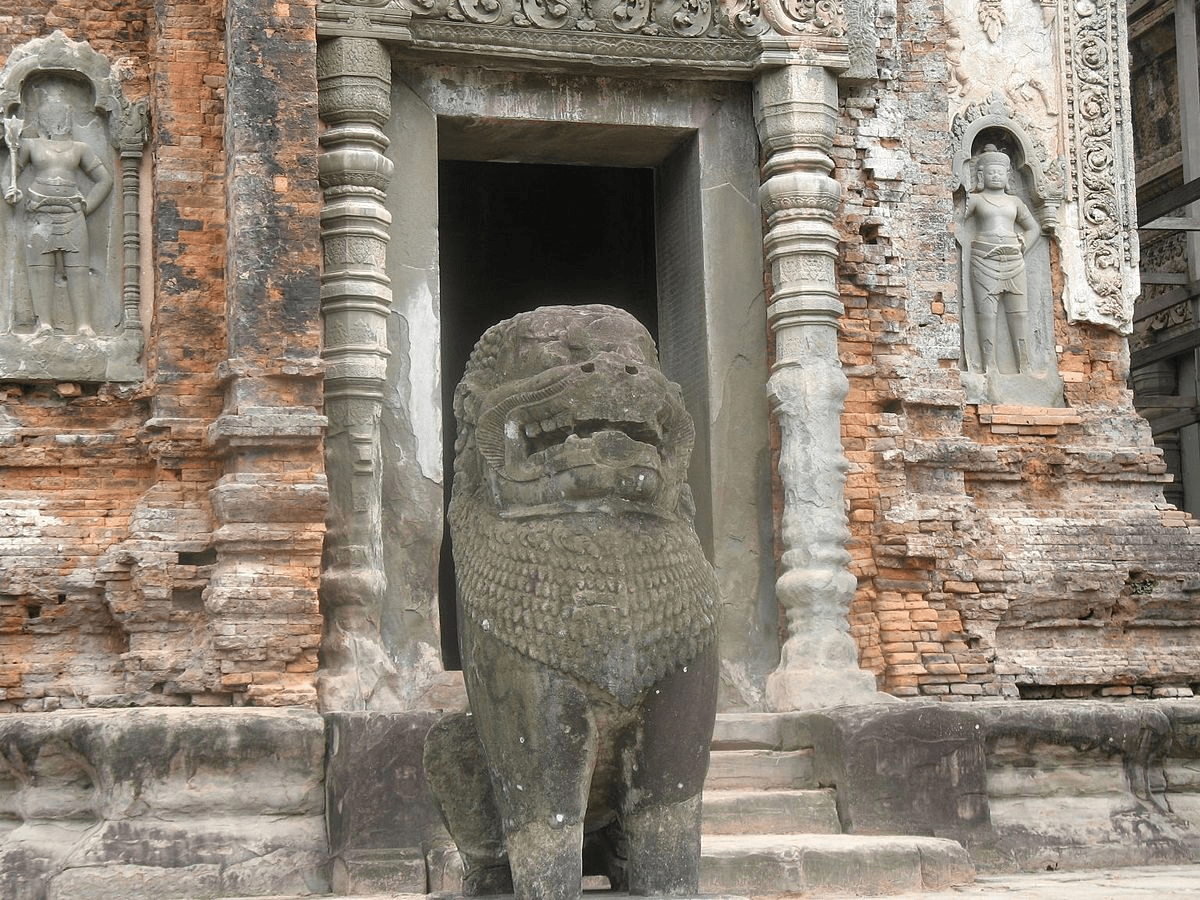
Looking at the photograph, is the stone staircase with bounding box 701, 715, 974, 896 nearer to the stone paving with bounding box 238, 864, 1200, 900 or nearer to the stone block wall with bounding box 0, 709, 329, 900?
the stone paving with bounding box 238, 864, 1200, 900

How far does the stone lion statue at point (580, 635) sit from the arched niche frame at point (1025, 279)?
5.14m

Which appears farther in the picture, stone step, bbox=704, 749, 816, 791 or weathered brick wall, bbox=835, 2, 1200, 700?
weathered brick wall, bbox=835, 2, 1200, 700

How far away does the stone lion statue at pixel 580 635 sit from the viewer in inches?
189

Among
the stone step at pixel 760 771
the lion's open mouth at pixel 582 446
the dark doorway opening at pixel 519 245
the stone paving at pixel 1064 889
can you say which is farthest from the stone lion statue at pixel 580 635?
the dark doorway opening at pixel 519 245

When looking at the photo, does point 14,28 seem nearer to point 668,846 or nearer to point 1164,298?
point 668,846

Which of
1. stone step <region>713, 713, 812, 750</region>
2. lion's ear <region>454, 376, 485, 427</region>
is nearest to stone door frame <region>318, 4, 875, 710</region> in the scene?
stone step <region>713, 713, 812, 750</region>

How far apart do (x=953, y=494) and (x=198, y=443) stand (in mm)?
3895

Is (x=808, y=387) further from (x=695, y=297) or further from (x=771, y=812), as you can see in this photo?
(x=771, y=812)

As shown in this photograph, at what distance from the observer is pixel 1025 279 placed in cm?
1009

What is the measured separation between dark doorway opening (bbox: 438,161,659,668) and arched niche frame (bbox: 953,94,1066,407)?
334 centimetres

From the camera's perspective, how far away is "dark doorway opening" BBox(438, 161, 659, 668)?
13.1 metres

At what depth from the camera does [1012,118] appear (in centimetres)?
1021

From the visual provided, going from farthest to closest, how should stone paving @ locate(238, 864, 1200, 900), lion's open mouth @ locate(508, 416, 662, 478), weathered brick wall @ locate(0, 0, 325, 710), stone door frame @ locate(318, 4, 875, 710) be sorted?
stone door frame @ locate(318, 4, 875, 710), weathered brick wall @ locate(0, 0, 325, 710), stone paving @ locate(238, 864, 1200, 900), lion's open mouth @ locate(508, 416, 662, 478)

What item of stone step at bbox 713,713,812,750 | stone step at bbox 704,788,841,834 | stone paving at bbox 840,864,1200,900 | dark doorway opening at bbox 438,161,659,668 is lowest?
stone paving at bbox 840,864,1200,900
